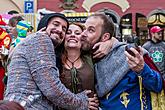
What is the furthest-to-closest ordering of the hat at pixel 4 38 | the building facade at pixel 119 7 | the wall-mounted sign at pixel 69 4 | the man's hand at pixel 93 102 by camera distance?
the wall-mounted sign at pixel 69 4 → the building facade at pixel 119 7 → the hat at pixel 4 38 → the man's hand at pixel 93 102

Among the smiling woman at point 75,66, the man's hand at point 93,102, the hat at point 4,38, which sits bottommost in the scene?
the man's hand at point 93,102

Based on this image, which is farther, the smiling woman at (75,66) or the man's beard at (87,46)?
the man's beard at (87,46)

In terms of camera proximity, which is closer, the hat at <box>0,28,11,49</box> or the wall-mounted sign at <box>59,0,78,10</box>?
the hat at <box>0,28,11,49</box>

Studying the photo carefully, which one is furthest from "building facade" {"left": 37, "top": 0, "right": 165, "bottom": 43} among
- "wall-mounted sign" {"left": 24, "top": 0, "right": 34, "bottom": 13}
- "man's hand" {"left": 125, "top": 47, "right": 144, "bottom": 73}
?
"man's hand" {"left": 125, "top": 47, "right": 144, "bottom": 73}

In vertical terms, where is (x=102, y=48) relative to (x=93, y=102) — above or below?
above

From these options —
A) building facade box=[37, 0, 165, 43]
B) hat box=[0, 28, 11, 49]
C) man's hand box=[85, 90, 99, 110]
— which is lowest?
man's hand box=[85, 90, 99, 110]

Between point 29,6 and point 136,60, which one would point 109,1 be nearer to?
point 29,6

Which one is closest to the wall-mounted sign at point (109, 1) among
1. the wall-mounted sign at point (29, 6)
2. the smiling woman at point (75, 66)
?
the wall-mounted sign at point (29, 6)

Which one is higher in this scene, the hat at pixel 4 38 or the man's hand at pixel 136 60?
the hat at pixel 4 38

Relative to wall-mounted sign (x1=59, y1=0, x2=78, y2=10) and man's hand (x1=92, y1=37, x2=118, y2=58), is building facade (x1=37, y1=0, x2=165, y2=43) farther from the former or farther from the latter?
man's hand (x1=92, y1=37, x2=118, y2=58)

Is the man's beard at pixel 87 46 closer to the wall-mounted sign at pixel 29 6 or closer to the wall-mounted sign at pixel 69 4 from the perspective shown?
the wall-mounted sign at pixel 29 6

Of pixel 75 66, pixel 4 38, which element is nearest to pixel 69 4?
pixel 4 38

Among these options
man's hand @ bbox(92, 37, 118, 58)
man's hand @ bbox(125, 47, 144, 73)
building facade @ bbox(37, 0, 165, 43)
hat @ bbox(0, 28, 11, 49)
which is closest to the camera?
man's hand @ bbox(125, 47, 144, 73)

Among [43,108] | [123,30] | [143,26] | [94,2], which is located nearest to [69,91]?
[43,108]
